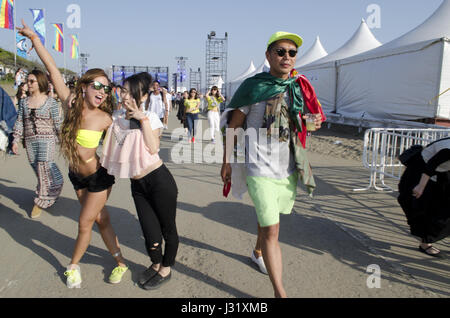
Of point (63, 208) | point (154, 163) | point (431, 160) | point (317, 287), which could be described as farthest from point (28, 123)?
point (431, 160)

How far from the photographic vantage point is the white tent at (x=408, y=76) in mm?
10414

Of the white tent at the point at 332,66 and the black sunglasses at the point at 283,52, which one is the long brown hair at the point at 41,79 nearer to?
the black sunglasses at the point at 283,52

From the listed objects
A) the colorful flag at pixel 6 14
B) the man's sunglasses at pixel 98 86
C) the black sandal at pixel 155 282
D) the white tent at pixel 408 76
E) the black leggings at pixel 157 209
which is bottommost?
the black sandal at pixel 155 282

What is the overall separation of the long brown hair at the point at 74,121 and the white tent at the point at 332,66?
15414 millimetres

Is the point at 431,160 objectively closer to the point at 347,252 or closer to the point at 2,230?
the point at 347,252

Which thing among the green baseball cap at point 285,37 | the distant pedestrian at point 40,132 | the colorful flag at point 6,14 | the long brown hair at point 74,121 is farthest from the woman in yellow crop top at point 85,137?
the colorful flag at point 6,14

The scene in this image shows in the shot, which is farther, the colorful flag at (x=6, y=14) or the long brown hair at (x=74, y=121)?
the colorful flag at (x=6, y=14)

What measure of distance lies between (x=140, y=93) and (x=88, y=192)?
0.92 metres

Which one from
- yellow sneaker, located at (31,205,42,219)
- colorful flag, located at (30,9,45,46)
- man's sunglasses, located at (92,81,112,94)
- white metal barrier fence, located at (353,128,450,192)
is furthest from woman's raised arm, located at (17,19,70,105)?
colorful flag, located at (30,9,45,46)

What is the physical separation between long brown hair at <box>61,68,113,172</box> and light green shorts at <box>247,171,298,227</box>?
1393 mm

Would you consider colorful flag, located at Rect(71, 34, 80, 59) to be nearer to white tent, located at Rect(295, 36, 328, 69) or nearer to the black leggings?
white tent, located at Rect(295, 36, 328, 69)

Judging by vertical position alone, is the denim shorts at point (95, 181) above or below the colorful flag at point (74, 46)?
below

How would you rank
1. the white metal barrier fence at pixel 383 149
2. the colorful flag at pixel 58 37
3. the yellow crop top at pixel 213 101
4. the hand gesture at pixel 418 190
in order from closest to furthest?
the hand gesture at pixel 418 190, the white metal barrier fence at pixel 383 149, the yellow crop top at pixel 213 101, the colorful flag at pixel 58 37
